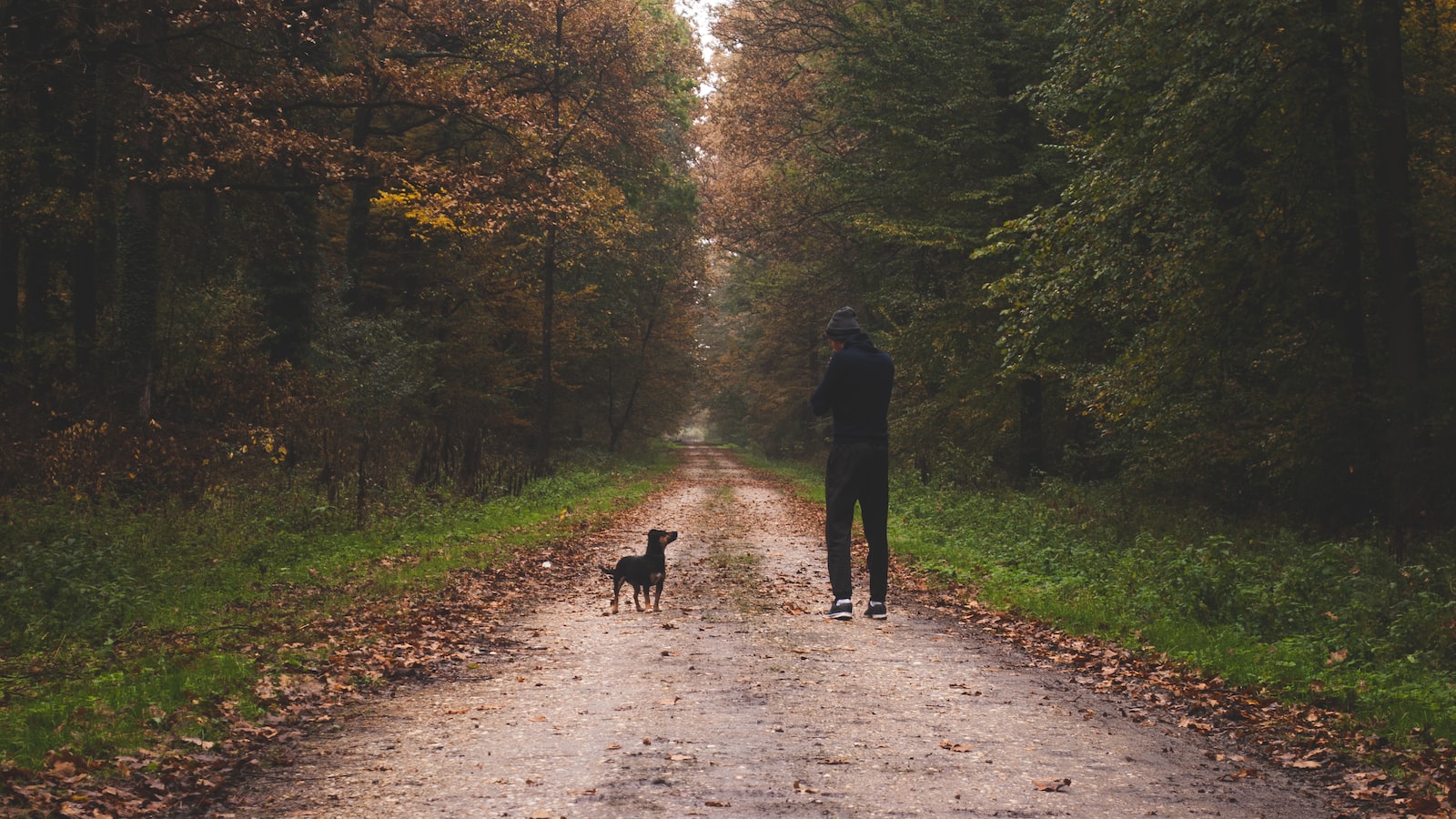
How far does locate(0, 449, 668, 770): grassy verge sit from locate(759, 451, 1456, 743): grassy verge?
656 cm

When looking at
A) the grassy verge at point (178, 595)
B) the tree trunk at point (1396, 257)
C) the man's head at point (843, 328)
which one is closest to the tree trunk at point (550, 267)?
the grassy verge at point (178, 595)

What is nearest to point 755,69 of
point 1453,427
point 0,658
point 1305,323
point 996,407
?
point 996,407

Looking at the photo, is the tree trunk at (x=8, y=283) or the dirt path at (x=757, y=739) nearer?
the dirt path at (x=757, y=739)

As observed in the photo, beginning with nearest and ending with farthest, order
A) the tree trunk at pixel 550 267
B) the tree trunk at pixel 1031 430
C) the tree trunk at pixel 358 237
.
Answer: the tree trunk at pixel 1031 430, the tree trunk at pixel 358 237, the tree trunk at pixel 550 267

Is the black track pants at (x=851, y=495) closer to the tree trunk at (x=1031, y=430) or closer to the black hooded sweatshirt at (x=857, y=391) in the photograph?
the black hooded sweatshirt at (x=857, y=391)

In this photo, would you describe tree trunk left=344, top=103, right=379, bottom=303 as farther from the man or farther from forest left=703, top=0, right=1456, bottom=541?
the man

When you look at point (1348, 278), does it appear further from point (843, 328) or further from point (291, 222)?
point (291, 222)

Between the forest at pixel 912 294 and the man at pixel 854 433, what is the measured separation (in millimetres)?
2941

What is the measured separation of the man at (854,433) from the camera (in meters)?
8.20

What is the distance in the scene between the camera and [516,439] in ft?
111

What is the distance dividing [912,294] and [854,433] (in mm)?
14173

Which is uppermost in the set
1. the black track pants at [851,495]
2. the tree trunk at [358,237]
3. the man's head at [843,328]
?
the tree trunk at [358,237]

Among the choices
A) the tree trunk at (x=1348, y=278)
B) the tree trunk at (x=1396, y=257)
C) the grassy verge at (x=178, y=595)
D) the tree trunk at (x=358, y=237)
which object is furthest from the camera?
the tree trunk at (x=358, y=237)

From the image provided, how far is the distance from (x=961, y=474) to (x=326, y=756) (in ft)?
61.8
